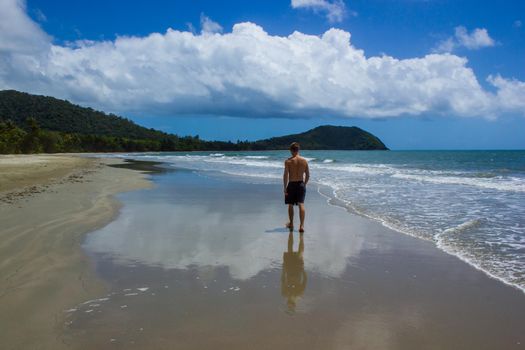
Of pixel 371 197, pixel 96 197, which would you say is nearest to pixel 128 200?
pixel 96 197

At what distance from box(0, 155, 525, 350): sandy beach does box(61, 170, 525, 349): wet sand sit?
18 millimetres

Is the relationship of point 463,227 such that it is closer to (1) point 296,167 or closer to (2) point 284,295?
(1) point 296,167

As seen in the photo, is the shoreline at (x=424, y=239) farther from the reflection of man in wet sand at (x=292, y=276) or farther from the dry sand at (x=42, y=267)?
the dry sand at (x=42, y=267)

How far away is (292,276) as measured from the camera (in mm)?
5391

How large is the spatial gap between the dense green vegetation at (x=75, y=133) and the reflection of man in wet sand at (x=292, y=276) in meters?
75.3

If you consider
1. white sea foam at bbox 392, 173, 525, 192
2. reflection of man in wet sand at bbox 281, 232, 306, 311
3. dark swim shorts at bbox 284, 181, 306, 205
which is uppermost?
dark swim shorts at bbox 284, 181, 306, 205

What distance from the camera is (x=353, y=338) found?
143 inches

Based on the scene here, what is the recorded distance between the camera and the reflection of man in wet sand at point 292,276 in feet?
15.3

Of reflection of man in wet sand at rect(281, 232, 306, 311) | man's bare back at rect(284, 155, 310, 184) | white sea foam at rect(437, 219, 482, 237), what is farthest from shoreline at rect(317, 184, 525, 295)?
reflection of man in wet sand at rect(281, 232, 306, 311)

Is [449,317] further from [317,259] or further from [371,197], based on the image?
[371,197]

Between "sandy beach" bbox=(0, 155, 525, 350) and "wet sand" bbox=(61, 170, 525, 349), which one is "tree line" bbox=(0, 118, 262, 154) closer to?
"sandy beach" bbox=(0, 155, 525, 350)

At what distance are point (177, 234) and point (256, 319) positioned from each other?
4181mm

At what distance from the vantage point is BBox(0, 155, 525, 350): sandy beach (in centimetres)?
364

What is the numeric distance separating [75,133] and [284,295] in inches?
5098
